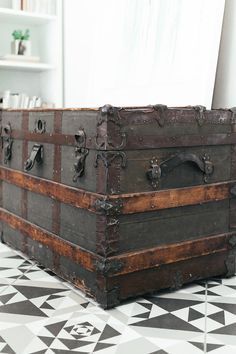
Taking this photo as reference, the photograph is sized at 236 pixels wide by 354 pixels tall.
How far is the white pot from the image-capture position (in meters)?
3.76

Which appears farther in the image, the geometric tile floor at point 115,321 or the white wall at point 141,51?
the white wall at point 141,51

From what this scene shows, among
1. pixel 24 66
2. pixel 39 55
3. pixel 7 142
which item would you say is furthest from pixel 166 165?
pixel 39 55

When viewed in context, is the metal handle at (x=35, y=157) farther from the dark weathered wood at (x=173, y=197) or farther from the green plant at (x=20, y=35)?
the green plant at (x=20, y=35)

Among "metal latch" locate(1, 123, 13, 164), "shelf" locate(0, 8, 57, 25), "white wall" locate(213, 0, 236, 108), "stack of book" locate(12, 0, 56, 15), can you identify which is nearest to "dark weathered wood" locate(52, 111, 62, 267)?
"metal latch" locate(1, 123, 13, 164)

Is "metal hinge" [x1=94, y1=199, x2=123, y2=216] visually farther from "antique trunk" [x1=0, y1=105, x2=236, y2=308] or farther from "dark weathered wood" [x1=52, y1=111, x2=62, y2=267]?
"dark weathered wood" [x1=52, y1=111, x2=62, y2=267]

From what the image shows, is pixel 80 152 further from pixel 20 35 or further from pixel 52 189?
pixel 20 35

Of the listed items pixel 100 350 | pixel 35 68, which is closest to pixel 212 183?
pixel 100 350

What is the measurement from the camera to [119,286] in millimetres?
2100

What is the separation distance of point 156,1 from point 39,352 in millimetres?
2083

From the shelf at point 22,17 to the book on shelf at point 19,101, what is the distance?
1.77 feet

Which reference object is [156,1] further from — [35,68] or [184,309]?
[184,309]

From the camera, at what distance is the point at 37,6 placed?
3.78 metres

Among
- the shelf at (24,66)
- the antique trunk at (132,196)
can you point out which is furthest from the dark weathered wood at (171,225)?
the shelf at (24,66)

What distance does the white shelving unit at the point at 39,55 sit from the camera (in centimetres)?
376
